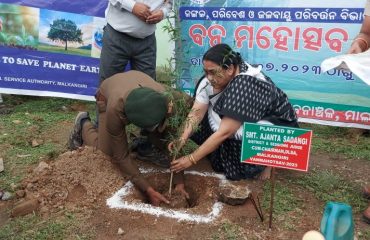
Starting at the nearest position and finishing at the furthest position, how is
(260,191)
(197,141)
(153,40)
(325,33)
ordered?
(260,191) < (197,141) < (153,40) < (325,33)

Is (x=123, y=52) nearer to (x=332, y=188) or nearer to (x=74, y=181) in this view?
(x=74, y=181)

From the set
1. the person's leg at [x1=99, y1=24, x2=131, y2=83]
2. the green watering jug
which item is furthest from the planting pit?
the person's leg at [x1=99, y1=24, x2=131, y2=83]

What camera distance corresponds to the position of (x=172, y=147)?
348 cm

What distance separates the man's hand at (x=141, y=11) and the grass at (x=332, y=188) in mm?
1935

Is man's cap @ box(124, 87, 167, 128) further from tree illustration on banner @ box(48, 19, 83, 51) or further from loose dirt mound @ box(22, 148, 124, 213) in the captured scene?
tree illustration on banner @ box(48, 19, 83, 51)

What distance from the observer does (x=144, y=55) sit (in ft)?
13.9

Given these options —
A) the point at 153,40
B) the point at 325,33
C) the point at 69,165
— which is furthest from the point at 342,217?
the point at 325,33

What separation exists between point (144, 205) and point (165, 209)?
0.52ft

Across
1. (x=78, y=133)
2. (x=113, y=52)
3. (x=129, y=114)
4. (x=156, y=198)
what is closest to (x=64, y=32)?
(x=113, y=52)

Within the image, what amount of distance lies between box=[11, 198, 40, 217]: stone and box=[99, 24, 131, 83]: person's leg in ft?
4.94

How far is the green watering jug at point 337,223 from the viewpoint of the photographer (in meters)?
2.24

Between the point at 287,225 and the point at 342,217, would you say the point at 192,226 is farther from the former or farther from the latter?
the point at 342,217

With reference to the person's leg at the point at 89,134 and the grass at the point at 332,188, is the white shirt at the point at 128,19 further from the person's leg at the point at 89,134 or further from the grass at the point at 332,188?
the grass at the point at 332,188

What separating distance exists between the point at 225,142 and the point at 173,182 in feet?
1.74
